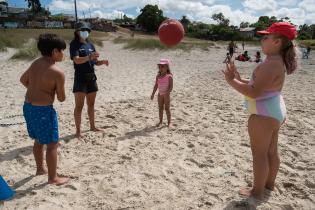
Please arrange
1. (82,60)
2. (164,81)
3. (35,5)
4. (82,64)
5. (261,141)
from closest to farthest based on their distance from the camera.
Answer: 1. (261,141)
2. (82,60)
3. (82,64)
4. (164,81)
5. (35,5)

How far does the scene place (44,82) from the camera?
11.1 ft

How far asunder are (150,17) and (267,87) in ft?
263

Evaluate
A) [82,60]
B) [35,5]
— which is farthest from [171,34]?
[35,5]

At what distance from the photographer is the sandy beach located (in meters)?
3.41

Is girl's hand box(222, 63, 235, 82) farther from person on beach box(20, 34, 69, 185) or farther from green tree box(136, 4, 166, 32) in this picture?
green tree box(136, 4, 166, 32)

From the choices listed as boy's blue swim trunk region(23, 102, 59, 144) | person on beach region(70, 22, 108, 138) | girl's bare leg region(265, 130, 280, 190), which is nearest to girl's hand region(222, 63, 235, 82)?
girl's bare leg region(265, 130, 280, 190)

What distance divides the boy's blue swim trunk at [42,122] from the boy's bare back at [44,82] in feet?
0.21

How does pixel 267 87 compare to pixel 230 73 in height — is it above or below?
below

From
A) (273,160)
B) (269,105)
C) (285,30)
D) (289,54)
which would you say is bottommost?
(273,160)

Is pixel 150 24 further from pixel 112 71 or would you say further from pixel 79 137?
pixel 79 137

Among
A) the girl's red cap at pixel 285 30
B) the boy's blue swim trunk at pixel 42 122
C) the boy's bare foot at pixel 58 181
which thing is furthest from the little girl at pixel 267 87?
the boy's bare foot at pixel 58 181

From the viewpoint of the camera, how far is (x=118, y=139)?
5.33 meters

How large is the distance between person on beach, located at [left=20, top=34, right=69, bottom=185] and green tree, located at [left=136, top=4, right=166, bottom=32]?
77729mm

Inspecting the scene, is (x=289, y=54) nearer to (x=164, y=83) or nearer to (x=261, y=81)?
(x=261, y=81)
